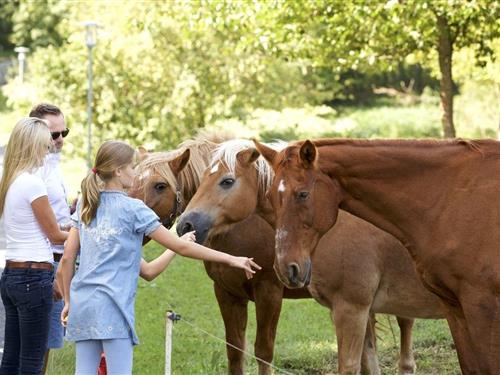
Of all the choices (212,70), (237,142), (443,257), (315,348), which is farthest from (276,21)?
(443,257)

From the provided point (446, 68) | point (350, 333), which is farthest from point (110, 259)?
point (446, 68)

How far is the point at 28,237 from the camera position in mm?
5570

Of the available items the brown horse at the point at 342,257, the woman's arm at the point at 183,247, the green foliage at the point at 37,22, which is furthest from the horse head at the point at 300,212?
the green foliage at the point at 37,22

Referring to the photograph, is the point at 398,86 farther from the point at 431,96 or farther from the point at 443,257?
the point at 443,257

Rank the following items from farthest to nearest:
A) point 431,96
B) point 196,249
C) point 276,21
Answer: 1. point 431,96
2. point 276,21
3. point 196,249

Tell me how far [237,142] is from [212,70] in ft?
54.2

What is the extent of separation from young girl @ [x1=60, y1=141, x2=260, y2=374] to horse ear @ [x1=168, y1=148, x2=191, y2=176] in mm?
2105

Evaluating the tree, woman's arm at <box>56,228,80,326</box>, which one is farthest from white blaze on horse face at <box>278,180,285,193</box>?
the tree

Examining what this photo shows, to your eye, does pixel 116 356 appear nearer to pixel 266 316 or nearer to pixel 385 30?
pixel 266 316

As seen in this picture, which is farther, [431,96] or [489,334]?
[431,96]

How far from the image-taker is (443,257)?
550 cm

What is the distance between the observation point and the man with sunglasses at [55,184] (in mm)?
6059

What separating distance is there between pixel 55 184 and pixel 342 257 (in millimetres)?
1931

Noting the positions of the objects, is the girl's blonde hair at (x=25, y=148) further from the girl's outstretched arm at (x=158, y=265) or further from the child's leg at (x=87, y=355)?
the child's leg at (x=87, y=355)
